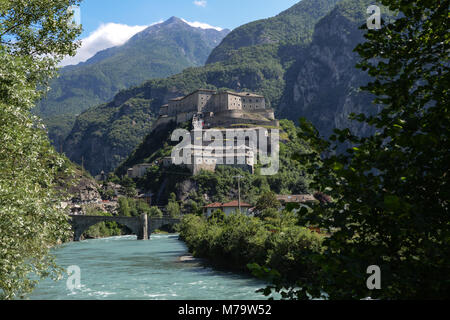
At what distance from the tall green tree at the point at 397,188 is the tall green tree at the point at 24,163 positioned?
6.03m

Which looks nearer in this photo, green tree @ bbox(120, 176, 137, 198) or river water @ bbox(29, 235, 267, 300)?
river water @ bbox(29, 235, 267, 300)

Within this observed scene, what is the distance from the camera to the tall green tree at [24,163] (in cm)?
829

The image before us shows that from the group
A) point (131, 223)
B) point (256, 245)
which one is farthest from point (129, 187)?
point (256, 245)

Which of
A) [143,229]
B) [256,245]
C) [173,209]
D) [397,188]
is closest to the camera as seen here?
[397,188]

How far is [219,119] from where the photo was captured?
395ft

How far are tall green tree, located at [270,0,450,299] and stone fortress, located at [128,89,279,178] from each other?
101 metres

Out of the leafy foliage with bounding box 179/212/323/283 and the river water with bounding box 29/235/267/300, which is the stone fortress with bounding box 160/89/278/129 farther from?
the river water with bounding box 29/235/267/300

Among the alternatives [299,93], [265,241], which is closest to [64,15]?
[265,241]

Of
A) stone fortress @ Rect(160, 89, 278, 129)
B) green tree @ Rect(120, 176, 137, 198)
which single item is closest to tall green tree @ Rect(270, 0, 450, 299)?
green tree @ Rect(120, 176, 137, 198)

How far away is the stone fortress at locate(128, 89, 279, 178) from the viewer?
10719 centimetres

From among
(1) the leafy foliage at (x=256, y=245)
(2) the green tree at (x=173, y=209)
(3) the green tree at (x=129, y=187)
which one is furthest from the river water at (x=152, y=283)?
(3) the green tree at (x=129, y=187)

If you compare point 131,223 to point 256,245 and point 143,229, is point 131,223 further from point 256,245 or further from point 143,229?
point 256,245

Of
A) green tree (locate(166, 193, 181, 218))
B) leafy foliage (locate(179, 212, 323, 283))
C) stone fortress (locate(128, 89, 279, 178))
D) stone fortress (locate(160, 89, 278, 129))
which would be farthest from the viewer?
stone fortress (locate(160, 89, 278, 129))

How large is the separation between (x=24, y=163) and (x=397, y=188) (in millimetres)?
7835
